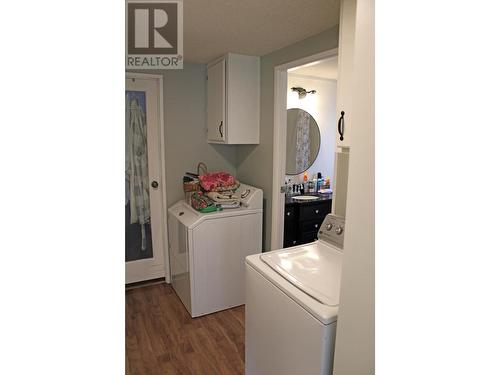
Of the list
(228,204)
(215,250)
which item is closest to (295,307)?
(215,250)

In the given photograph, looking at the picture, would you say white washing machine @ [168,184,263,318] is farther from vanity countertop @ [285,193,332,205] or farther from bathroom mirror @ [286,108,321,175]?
bathroom mirror @ [286,108,321,175]

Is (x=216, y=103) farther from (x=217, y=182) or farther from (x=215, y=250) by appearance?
(x=215, y=250)

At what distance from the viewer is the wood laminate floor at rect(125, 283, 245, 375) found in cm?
218

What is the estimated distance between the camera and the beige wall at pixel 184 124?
10.3 feet

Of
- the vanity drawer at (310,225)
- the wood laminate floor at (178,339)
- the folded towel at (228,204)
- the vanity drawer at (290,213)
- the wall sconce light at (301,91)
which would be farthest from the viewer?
the wall sconce light at (301,91)

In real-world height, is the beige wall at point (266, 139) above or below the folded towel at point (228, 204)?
above

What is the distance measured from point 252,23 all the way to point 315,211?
2.09m

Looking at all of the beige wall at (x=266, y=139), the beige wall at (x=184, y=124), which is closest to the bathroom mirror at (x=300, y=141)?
the beige wall at (x=266, y=139)

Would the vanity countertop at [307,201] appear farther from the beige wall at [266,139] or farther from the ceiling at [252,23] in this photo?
the ceiling at [252,23]

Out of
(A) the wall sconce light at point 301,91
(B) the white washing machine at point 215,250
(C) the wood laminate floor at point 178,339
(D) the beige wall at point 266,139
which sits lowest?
(C) the wood laminate floor at point 178,339

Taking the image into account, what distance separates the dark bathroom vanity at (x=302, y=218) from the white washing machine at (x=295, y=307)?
1.38 meters

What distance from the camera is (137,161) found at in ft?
10.5
